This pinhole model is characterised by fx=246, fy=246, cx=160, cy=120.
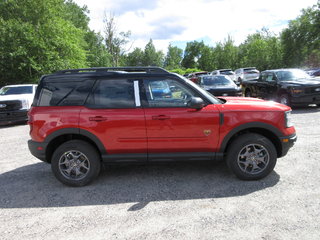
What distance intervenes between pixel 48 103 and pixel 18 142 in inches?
152

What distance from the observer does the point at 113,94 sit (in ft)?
12.6

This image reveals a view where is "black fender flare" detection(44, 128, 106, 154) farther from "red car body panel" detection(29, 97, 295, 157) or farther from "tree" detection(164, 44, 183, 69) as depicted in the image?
"tree" detection(164, 44, 183, 69)

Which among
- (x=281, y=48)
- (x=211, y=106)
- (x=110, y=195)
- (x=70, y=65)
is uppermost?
(x=281, y=48)

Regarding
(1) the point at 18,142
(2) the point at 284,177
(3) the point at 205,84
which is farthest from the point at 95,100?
(3) the point at 205,84

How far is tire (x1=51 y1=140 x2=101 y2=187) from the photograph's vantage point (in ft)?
12.6

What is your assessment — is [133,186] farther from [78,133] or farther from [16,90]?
[16,90]

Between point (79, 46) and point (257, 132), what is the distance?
20.8 metres

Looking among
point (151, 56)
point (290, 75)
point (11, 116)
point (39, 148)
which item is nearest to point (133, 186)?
point (39, 148)

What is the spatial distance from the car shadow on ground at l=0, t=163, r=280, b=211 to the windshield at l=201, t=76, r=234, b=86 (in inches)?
296

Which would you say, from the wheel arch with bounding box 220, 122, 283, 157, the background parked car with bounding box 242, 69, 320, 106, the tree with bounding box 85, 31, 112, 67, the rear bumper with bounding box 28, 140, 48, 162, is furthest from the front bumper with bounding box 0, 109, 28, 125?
the tree with bounding box 85, 31, 112, 67

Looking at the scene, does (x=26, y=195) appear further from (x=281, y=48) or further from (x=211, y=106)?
(x=281, y=48)

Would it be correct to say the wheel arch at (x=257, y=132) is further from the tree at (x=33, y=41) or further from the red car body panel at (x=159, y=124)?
the tree at (x=33, y=41)

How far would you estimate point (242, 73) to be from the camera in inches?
982

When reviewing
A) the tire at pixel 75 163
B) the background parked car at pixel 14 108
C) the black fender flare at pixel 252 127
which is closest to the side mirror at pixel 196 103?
the black fender flare at pixel 252 127
